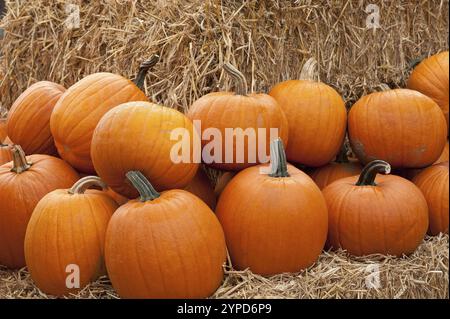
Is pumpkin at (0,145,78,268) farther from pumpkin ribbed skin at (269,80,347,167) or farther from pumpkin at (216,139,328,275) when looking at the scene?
pumpkin ribbed skin at (269,80,347,167)

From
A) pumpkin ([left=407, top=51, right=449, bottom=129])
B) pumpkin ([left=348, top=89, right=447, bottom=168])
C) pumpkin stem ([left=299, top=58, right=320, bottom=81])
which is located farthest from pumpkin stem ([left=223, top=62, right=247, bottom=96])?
pumpkin ([left=407, top=51, right=449, bottom=129])

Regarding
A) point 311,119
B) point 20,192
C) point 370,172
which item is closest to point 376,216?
point 370,172

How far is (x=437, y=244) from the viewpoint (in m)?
2.57

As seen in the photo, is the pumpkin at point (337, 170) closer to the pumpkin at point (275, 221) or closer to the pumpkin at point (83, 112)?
the pumpkin at point (275, 221)

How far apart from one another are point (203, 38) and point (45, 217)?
1.18m

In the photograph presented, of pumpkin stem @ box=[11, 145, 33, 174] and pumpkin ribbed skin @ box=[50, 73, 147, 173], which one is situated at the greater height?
pumpkin ribbed skin @ box=[50, 73, 147, 173]

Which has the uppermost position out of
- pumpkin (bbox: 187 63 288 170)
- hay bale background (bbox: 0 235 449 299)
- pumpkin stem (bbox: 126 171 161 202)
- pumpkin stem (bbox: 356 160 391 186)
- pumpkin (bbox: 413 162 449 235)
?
pumpkin (bbox: 187 63 288 170)

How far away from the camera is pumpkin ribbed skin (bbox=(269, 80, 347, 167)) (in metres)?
2.70

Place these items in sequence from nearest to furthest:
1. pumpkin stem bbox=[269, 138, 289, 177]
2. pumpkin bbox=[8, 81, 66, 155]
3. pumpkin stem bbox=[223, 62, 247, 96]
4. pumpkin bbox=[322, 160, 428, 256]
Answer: pumpkin stem bbox=[269, 138, 289, 177] → pumpkin bbox=[322, 160, 428, 256] → pumpkin stem bbox=[223, 62, 247, 96] → pumpkin bbox=[8, 81, 66, 155]

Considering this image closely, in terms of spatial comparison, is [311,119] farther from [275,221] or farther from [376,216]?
[275,221]

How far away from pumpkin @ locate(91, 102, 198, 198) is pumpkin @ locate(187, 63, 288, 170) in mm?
209

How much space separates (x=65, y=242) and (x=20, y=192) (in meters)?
0.41
